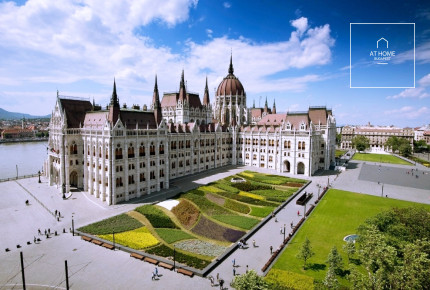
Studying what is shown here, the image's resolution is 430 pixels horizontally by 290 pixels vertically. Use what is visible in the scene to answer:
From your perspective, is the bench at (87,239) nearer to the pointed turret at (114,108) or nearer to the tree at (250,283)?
the pointed turret at (114,108)

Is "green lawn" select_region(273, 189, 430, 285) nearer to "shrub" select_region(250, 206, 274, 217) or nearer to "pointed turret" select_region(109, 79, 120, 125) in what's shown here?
"shrub" select_region(250, 206, 274, 217)

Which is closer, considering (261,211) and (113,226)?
(113,226)

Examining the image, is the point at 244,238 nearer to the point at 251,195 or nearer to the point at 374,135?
the point at 251,195

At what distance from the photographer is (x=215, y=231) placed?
122 ft

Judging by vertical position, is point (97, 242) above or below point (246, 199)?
below

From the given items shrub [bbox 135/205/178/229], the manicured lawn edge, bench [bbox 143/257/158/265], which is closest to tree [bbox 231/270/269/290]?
the manicured lawn edge

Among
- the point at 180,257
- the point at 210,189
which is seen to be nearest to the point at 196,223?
the point at 180,257

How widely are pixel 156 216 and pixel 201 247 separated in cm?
1172

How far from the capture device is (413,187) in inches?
2488

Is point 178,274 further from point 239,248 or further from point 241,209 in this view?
point 241,209

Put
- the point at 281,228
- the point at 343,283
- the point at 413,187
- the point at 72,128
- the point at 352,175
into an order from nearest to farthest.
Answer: the point at 343,283 → the point at 281,228 → the point at 72,128 → the point at 413,187 → the point at 352,175

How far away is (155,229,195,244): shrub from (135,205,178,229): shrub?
1.44m

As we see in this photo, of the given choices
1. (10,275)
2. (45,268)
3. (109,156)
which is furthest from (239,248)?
(109,156)

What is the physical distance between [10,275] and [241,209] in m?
32.8
